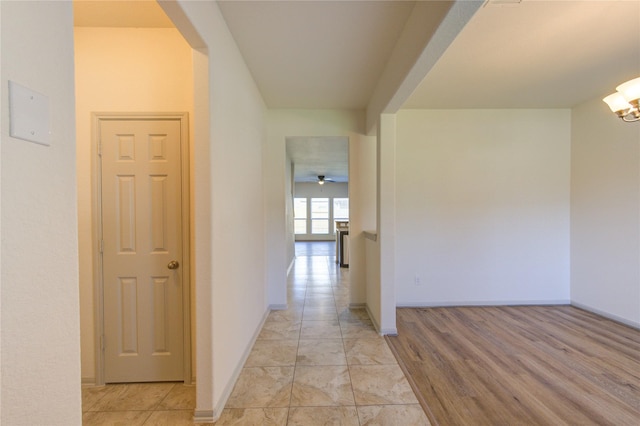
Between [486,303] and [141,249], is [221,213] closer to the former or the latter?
[141,249]

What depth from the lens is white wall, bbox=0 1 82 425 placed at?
1.90 ft

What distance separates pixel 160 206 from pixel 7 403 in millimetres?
1523

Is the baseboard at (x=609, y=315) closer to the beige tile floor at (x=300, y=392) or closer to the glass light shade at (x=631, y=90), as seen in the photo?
the glass light shade at (x=631, y=90)

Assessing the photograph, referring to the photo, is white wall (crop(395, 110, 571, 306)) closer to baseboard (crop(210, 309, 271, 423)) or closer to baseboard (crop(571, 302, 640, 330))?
baseboard (crop(571, 302, 640, 330))

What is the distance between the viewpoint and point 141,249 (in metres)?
1.94

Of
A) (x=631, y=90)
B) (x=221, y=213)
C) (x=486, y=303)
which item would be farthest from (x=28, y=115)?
(x=486, y=303)

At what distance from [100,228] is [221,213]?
0.97m

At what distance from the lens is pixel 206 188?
1562 millimetres

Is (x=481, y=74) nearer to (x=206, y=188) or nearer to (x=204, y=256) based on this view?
(x=206, y=188)

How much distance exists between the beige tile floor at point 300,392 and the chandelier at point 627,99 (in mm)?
2732

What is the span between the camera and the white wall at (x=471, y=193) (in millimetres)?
3521

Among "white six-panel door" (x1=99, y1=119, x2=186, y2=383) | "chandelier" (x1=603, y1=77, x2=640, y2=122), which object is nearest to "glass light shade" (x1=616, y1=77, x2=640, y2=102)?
"chandelier" (x1=603, y1=77, x2=640, y2=122)

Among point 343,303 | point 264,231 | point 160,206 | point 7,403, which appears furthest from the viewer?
point 343,303

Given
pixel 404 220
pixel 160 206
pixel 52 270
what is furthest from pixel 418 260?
pixel 52 270
